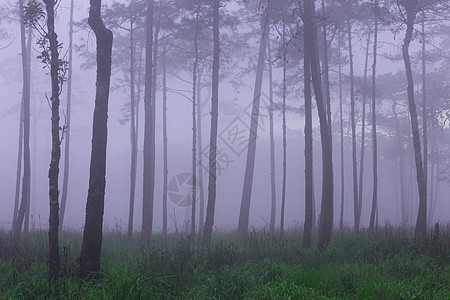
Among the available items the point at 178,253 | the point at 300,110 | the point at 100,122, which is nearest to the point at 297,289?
the point at 178,253

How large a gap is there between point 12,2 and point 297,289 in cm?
1936

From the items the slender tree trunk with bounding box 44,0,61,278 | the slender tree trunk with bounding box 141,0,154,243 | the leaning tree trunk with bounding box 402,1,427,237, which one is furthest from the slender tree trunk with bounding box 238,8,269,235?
the slender tree trunk with bounding box 44,0,61,278

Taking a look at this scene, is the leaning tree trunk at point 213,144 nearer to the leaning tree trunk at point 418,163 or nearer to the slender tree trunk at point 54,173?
the slender tree trunk at point 54,173

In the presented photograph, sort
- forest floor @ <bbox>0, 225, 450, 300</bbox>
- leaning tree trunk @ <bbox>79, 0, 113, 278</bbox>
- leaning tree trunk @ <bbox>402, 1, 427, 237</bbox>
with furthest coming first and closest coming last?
leaning tree trunk @ <bbox>402, 1, 427, 237</bbox> → leaning tree trunk @ <bbox>79, 0, 113, 278</bbox> → forest floor @ <bbox>0, 225, 450, 300</bbox>

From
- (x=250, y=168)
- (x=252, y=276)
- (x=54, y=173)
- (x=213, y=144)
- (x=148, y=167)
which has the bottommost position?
(x=252, y=276)

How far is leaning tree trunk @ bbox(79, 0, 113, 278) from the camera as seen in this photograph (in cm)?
627

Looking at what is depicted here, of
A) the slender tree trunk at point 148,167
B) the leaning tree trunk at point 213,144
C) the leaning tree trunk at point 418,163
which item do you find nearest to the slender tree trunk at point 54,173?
the leaning tree trunk at point 213,144

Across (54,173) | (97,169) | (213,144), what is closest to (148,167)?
(213,144)

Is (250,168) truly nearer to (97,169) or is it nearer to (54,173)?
(97,169)

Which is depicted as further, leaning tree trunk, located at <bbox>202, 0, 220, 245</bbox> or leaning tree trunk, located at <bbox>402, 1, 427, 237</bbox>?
leaning tree trunk, located at <bbox>202, 0, 220, 245</bbox>

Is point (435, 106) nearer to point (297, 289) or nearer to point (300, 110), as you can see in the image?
point (300, 110)

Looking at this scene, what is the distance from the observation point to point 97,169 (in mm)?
6484

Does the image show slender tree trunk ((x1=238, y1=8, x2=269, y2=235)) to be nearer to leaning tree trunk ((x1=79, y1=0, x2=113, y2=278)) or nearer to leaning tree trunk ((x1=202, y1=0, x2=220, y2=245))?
leaning tree trunk ((x1=202, y1=0, x2=220, y2=245))

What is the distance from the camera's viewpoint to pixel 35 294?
16.6ft
